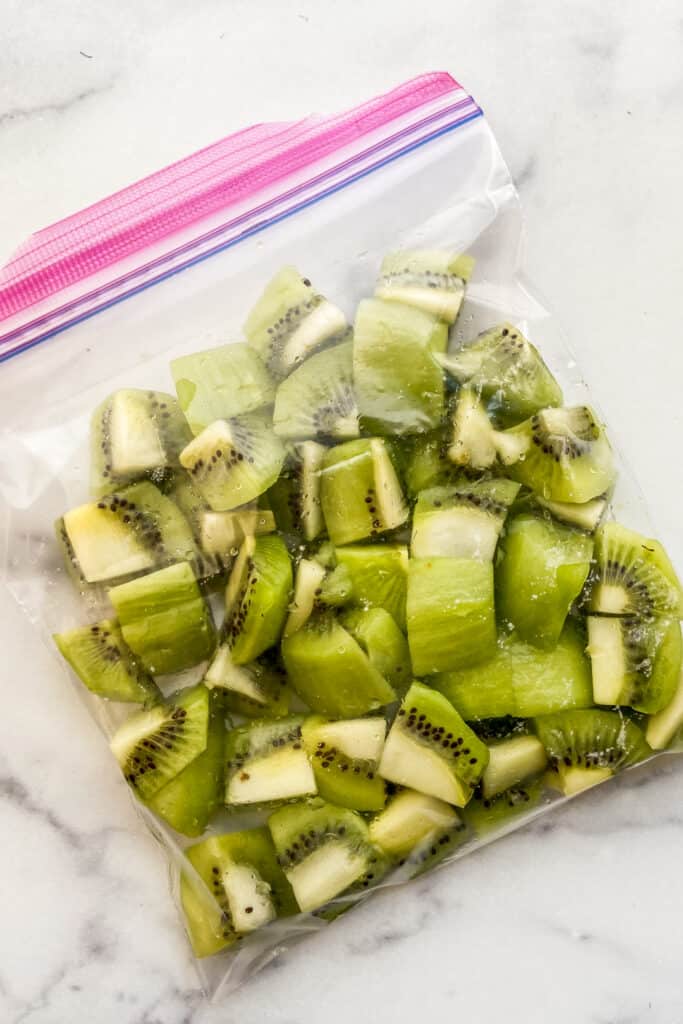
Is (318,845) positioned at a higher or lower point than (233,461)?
lower

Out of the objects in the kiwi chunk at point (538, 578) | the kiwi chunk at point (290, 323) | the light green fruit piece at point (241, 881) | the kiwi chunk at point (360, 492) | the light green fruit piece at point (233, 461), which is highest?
the kiwi chunk at point (290, 323)

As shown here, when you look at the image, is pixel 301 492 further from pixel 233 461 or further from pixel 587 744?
pixel 587 744

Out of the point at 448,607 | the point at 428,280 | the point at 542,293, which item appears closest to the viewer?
the point at 448,607

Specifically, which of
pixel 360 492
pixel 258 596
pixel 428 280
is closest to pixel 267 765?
pixel 258 596

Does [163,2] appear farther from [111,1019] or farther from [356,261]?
[111,1019]

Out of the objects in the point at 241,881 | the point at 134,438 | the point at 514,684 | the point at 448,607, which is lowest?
the point at 241,881

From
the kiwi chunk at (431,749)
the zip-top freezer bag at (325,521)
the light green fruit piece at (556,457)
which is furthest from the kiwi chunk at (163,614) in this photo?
the light green fruit piece at (556,457)

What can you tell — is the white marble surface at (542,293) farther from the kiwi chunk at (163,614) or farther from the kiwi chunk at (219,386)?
the kiwi chunk at (219,386)
